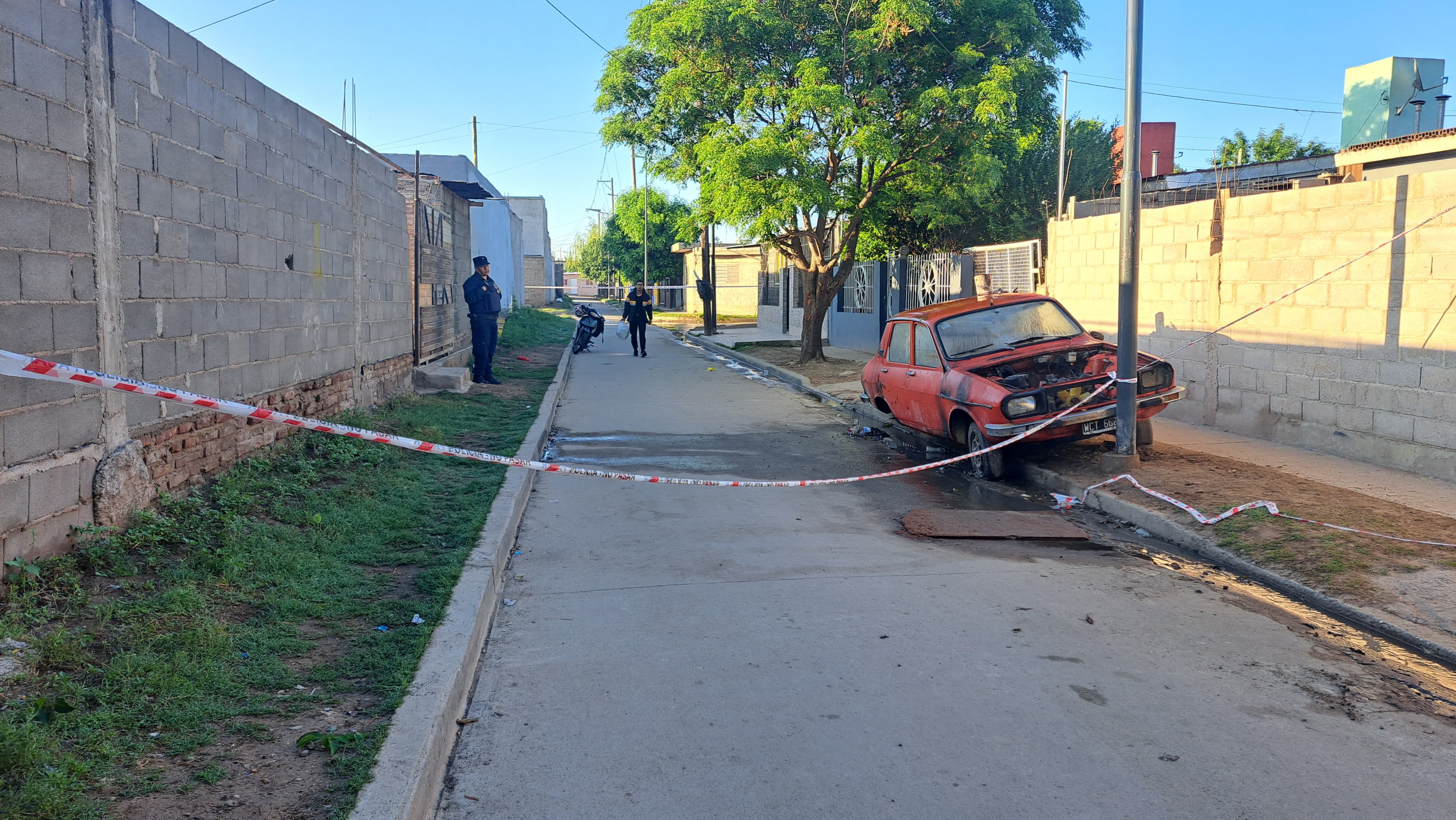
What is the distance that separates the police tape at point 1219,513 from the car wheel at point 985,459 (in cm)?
58

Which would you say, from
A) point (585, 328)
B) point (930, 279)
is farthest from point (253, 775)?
point (585, 328)

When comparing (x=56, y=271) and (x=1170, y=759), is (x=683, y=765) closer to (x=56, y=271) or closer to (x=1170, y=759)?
(x=1170, y=759)

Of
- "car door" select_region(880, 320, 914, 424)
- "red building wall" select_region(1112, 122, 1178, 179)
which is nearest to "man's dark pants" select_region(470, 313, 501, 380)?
"car door" select_region(880, 320, 914, 424)

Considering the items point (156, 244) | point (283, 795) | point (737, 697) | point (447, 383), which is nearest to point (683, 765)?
point (737, 697)

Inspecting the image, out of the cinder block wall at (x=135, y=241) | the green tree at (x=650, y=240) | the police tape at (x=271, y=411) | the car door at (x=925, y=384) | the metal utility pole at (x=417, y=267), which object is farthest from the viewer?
the green tree at (x=650, y=240)

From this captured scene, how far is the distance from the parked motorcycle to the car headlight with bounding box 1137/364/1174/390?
17.9 metres

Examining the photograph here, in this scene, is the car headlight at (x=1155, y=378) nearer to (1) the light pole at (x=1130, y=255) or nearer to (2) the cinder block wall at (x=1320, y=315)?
(1) the light pole at (x=1130, y=255)

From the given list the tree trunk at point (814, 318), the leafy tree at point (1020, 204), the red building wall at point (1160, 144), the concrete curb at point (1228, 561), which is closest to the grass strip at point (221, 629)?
the concrete curb at point (1228, 561)

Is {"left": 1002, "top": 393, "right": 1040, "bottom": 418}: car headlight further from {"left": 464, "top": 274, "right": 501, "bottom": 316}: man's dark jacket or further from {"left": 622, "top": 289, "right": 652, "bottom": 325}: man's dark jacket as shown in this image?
{"left": 622, "top": 289, "right": 652, "bottom": 325}: man's dark jacket

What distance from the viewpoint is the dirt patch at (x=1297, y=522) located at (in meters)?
6.13

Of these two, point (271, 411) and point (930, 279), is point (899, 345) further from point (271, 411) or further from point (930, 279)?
point (930, 279)

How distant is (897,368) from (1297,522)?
469 centimetres

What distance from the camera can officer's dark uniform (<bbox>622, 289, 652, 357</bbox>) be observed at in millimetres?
24797

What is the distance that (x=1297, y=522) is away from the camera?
720 centimetres
